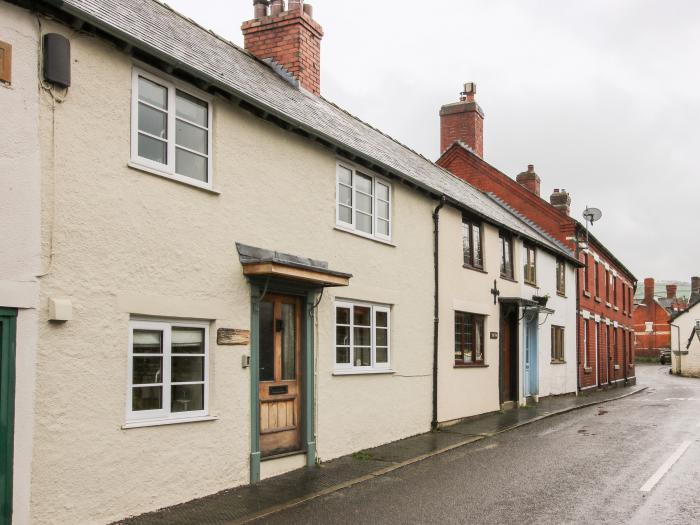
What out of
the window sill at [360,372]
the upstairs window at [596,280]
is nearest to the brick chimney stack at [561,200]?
the upstairs window at [596,280]

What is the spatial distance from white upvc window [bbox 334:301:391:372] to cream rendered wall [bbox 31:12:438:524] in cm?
53

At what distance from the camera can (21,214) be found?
22.7ft

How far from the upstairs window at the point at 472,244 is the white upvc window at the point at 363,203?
13.7ft

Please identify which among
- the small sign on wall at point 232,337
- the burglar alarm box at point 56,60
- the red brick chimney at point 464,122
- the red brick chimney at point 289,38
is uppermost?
the red brick chimney at point 464,122

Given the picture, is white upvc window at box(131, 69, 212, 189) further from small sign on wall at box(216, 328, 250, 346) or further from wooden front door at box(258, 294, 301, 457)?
wooden front door at box(258, 294, 301, 457)

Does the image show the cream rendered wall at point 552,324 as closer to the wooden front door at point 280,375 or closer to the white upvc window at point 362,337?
the white upvc window at point 362,337

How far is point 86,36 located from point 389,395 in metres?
8.22

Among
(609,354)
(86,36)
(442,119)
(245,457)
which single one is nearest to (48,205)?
(86,36)

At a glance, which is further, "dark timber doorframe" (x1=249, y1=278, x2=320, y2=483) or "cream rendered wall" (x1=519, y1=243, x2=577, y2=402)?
"cream rendered wall" (x1=519, y1=243, x2=577, y2=402)

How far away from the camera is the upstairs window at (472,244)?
17500 mm

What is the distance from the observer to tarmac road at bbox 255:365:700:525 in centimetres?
806

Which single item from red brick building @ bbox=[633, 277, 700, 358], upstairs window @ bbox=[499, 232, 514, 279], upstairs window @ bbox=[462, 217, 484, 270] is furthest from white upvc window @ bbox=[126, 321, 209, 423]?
red brick building @ bbox=[633, 277, 700, 358]

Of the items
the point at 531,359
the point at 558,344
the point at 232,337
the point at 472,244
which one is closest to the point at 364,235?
the point at 232,337

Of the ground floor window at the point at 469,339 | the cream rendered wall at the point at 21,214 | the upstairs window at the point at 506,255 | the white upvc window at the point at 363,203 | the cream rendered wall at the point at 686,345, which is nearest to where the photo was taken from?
the cream rendered wall at the point at 21,214
